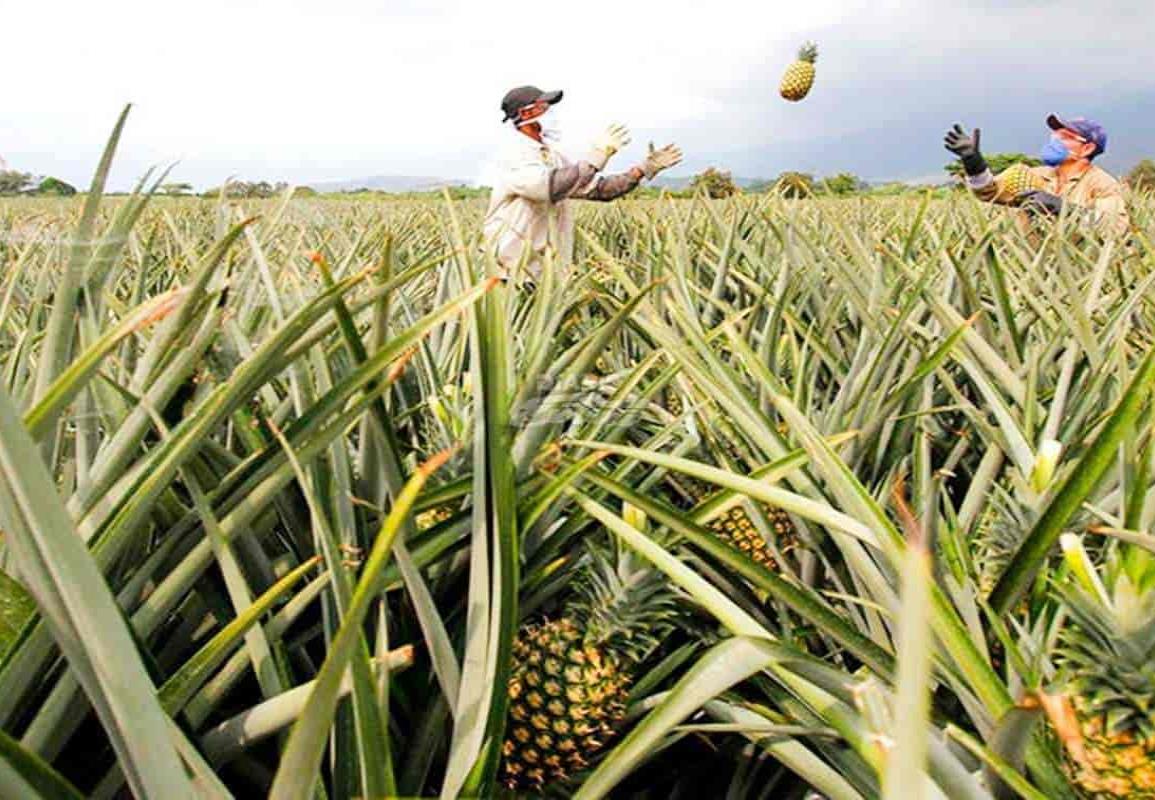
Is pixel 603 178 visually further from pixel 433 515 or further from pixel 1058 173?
pixel 433 515

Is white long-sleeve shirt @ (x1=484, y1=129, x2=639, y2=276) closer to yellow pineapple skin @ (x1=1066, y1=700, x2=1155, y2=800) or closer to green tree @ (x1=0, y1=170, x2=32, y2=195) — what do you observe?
green tree @ (x1=0, y1=170, x2=32, y2=195)

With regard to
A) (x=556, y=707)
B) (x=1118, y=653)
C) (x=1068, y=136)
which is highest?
(x=1068, y=136)

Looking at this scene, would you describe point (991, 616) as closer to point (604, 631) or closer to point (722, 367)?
point (604, 631)

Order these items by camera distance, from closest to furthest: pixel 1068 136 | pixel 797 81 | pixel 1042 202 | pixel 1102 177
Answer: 1. pixel 1042 202
2. pixel 1102 177
3. pixel 1068 136
4. pixel 797 81

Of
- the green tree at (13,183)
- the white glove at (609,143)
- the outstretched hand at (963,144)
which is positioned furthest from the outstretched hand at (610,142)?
the green tree at (13,183)

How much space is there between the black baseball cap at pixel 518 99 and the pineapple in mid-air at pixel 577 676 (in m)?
2.62

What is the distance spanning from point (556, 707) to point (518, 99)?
2.73m

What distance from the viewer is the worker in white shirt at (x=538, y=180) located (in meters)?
2.84

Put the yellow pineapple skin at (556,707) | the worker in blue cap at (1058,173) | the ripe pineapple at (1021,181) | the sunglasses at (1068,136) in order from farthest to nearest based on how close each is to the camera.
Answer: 1. the sunglasses at (1068,136)
2. the ripe pineapple at (1021,181)
3. the worker in blue cap at (1058,173)
4. the yellow pineapple skin at (556,707)

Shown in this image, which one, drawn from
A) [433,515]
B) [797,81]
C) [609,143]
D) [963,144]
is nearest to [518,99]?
[609,143]

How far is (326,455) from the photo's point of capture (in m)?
0.55

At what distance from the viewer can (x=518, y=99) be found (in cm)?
304

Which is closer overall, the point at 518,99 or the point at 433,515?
the point at 433,515

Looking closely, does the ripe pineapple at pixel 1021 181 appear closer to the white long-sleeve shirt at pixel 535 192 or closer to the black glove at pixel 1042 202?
the black glove at pixel 1042 202
